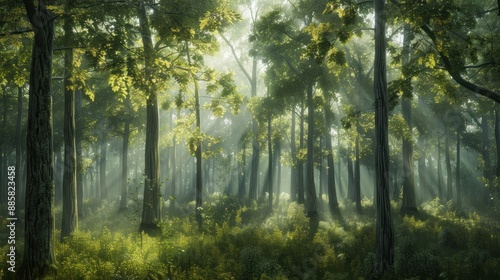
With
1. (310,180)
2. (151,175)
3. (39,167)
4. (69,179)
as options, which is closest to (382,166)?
(39,167)

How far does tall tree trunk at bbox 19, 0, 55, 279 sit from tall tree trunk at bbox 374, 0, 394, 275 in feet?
23.8

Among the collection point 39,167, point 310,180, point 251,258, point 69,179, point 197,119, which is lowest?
point 251,258

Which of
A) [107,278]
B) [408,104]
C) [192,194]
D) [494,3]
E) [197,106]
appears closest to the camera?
[107,278]

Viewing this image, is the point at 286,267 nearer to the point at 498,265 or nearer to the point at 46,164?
the point at 498,265

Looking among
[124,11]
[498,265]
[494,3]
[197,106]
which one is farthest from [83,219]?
[494,3]

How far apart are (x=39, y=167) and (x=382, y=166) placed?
760 centimetres

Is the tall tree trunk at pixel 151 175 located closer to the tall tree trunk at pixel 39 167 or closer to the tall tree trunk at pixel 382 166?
the tall tree trunk at pixel 39 167

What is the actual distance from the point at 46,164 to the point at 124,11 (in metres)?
6.60

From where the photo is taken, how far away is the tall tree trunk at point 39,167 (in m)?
7.50

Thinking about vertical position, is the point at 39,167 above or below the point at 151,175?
above

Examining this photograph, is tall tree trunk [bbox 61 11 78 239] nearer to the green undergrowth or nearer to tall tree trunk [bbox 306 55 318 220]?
the green undergrowth

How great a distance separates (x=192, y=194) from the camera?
1486 inches

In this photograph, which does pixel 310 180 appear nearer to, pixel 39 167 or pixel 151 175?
pixel 151 175

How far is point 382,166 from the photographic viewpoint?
8977mm
